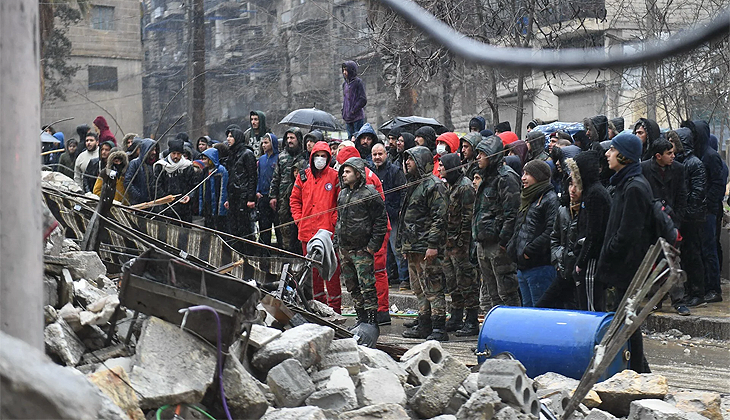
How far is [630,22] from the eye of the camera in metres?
17.2

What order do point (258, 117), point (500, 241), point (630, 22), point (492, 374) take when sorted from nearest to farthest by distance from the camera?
point (492, 374)
point (500, 241)
point (258, 117)
point (630, 22)

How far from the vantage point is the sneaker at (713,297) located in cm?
1048

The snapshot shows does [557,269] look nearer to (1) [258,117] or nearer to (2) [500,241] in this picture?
(2) [500,241]

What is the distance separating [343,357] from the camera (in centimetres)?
616

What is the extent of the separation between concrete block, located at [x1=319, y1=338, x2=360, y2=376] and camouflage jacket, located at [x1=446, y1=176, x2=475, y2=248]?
3556 mm

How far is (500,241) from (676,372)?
205 cm

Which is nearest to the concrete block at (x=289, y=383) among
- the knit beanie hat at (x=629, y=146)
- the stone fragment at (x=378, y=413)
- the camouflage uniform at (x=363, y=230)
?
the stone fragment at (x=378, y=413)

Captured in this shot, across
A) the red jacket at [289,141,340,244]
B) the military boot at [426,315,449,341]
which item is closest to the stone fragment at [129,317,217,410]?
the military boot at [426,315,449,341]

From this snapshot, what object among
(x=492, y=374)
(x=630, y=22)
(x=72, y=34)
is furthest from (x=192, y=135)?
(x=492, y=374)

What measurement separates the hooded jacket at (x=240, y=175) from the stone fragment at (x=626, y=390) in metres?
8.23

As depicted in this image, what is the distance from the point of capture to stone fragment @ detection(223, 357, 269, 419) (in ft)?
17.0

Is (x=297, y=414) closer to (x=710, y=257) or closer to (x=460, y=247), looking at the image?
(x=460, y=247)

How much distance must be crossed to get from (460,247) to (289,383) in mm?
4420

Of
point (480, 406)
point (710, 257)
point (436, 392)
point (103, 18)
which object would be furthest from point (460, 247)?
point (103, 18)
